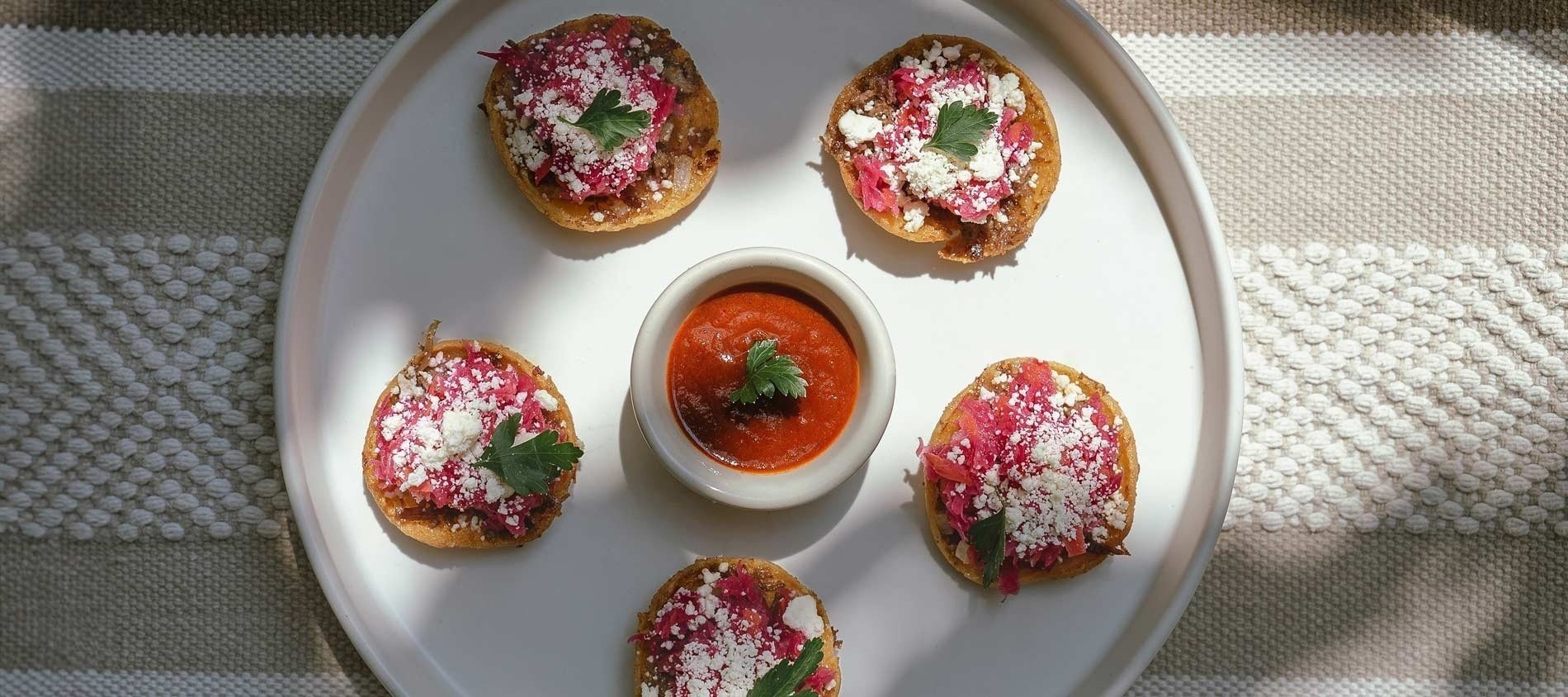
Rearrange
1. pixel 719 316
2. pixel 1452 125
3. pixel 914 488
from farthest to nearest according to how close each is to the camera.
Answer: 1. pixel 1452 125
2. pixel 914 488
3. pixel 719 316

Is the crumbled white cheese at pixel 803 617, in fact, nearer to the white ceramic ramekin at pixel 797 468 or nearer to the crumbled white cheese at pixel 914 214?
the white ceramic ramekin at pixel 797 468

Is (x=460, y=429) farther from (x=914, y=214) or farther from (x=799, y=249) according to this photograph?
(x=914, y=214)

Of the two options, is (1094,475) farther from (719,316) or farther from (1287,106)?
(1287,106)

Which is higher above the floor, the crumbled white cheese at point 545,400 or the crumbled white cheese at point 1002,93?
the crumbled white cheese at point 1002,93

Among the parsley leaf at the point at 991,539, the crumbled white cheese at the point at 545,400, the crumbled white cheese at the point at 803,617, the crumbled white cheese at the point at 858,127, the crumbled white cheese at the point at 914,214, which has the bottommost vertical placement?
the crumbled white cheese at the point at 803,617

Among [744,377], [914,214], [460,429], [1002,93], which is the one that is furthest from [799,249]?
[460,429]

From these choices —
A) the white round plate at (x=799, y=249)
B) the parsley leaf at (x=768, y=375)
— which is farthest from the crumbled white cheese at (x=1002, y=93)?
the parsley leaf at (x=768, y=375)

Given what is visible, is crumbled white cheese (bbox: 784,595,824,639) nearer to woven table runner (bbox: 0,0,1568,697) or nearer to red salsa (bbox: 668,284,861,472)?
red salsa (bbox: 668,284,861,472)

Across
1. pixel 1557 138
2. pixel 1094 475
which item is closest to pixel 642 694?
pixel 1094 475
